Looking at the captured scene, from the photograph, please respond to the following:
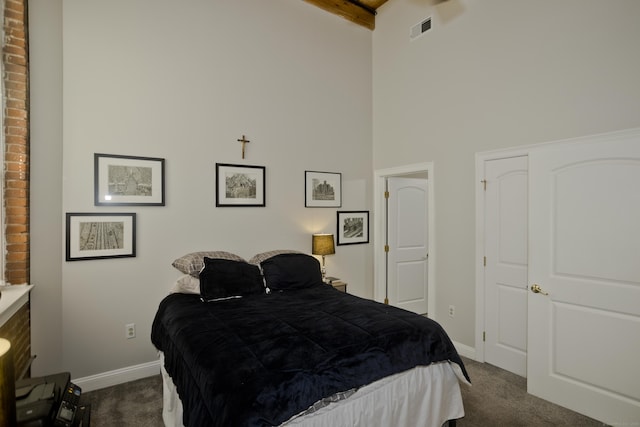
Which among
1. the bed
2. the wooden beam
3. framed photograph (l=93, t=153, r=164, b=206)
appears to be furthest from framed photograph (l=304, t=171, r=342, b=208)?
the wooden beam

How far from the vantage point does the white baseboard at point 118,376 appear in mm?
2908

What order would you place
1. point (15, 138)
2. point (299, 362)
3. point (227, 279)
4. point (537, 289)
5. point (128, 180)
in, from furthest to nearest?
point (128, 180), point (227, 279), point (537, 289), point (15, 138), point (299, 362)

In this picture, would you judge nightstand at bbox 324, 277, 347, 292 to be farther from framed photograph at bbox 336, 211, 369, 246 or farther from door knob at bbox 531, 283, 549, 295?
door knob at bbox 531, 283, 549, 295

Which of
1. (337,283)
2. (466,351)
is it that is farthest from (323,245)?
(466,351)

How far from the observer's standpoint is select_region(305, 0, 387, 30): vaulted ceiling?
4.37 meters

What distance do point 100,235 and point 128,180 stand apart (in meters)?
0.55

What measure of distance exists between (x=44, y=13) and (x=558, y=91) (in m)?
4.35

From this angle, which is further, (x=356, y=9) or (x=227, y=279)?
(x=356, y=9)

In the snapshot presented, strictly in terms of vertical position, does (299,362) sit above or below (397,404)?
above

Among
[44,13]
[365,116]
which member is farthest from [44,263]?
[365,116]

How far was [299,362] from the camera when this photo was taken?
1.77 metres

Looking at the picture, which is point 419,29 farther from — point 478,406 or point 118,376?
point 118,376

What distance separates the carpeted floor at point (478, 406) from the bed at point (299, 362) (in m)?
0.35

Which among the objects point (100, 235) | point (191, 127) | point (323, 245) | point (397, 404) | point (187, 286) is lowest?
point (397, 404)
